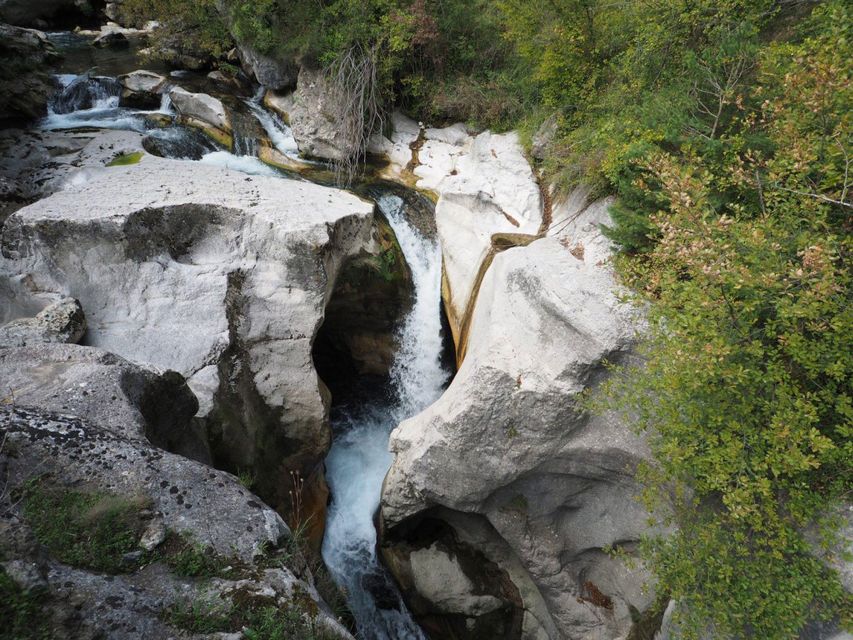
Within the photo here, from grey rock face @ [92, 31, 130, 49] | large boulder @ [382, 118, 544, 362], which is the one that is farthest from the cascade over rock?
grey rock face @ [92, 31, 130, 49]

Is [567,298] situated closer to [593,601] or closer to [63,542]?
[593,601]

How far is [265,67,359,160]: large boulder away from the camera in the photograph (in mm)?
12922

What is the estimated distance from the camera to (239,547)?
12.5 feet

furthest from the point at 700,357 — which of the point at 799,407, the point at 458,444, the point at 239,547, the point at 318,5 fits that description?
the point at 318,5

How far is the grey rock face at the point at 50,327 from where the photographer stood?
607 centimetres

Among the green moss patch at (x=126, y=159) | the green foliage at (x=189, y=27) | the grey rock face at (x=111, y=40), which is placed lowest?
the green moss patch at (x=126, y=159)

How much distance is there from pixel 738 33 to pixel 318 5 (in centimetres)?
1168

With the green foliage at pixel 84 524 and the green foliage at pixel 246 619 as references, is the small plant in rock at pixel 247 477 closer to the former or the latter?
the green foliage at pixel 84 524

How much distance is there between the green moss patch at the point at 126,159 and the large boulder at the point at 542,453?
8.94m

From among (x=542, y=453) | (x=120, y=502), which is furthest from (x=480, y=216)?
(x=120, y=502)

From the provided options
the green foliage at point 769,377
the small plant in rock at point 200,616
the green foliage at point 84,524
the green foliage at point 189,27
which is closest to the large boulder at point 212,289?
the green foliage at point 84,524

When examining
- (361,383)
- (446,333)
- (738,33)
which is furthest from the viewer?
(361,383)

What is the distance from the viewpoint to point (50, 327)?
259 inches

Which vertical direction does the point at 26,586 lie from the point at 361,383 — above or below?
above
